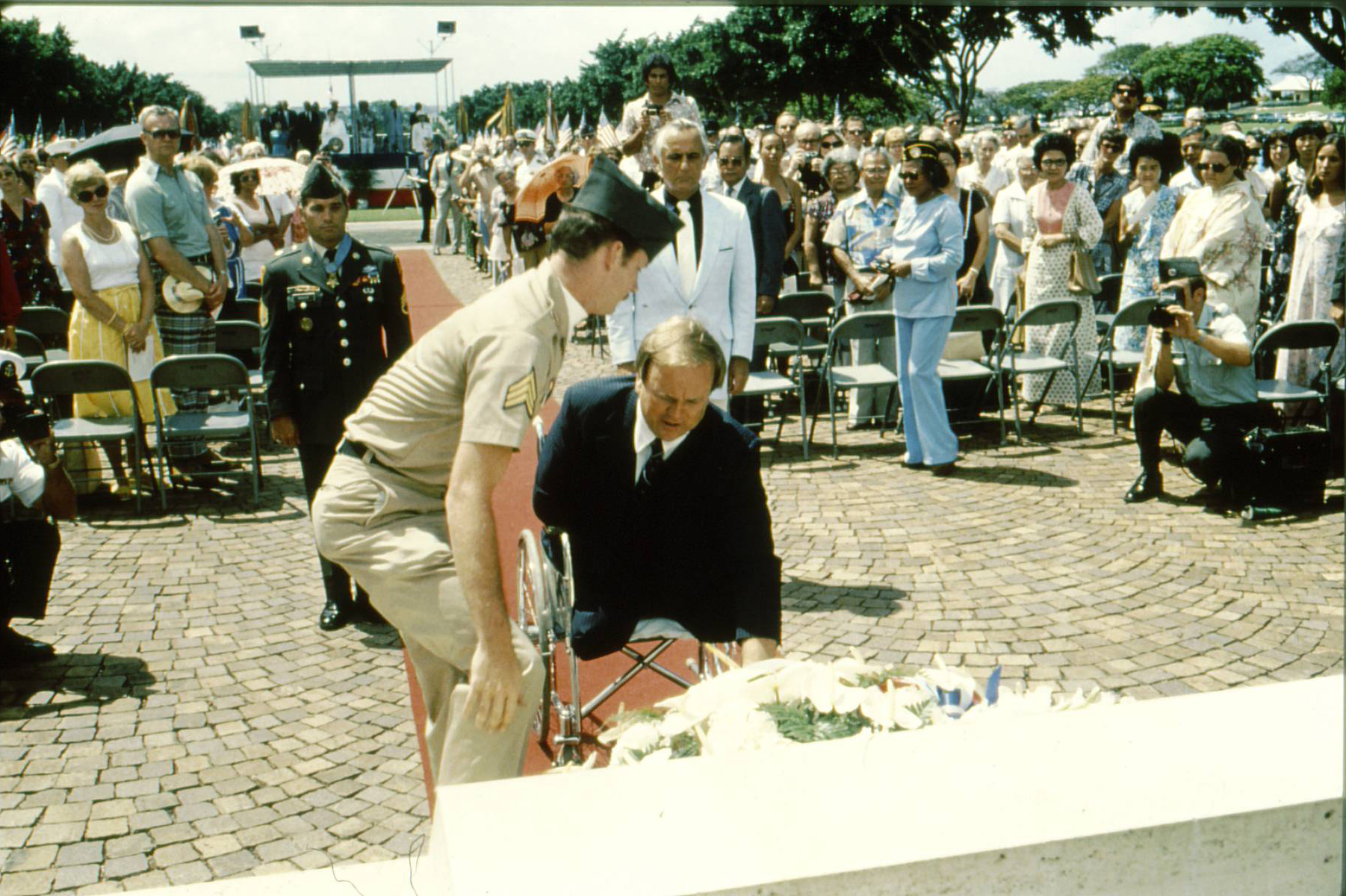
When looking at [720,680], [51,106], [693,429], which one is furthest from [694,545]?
[51,106]

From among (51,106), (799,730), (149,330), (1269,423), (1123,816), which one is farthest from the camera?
(51,106)

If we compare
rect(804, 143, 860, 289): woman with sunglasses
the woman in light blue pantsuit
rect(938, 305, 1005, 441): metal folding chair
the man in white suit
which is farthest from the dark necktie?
rect(804, 143, 860, 289): woman with sunglasses

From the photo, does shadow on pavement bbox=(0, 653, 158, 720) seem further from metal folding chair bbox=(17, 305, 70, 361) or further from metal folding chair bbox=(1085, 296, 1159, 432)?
metal folding chair bbox=(1085, 296, 1159, 432)

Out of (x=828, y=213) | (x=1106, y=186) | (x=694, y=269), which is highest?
(x=1106, y=186)

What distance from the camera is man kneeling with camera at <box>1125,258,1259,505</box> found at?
20.9 feet

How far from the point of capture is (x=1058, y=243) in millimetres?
8867

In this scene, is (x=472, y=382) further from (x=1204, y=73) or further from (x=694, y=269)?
(x=1204, y=73)

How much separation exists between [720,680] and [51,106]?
4096 cm

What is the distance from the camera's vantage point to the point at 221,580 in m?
5.88

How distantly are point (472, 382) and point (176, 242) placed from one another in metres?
5.99

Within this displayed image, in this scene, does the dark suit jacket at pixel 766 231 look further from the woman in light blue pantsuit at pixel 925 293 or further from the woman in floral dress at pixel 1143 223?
the woman in floral dress at pixel 1143 223

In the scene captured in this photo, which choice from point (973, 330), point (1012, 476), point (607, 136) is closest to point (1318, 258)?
point (973, 330)

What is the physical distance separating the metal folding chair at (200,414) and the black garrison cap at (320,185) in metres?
2.15

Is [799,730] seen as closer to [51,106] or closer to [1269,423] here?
[1269,423]
